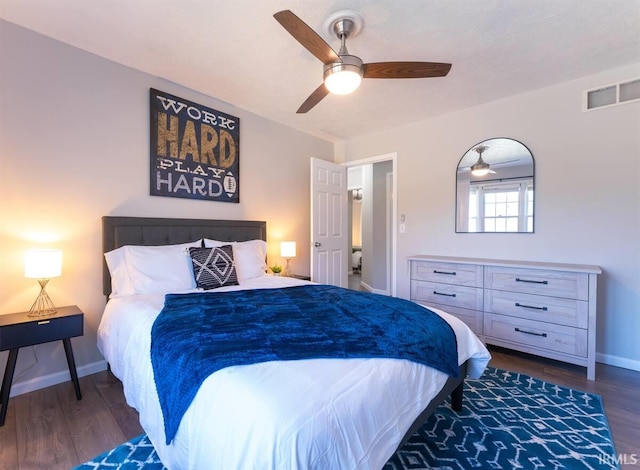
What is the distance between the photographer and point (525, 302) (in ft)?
8.72

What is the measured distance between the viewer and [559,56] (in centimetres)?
240

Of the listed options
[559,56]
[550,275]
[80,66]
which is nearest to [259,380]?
[550,275]

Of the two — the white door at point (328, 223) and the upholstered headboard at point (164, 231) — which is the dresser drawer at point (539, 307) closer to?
the white door at point (328, 223)

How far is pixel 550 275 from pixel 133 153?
149 inches

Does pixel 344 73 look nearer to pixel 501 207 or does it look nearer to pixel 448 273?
pixel 448 273

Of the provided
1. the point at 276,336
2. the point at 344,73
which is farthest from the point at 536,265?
the point at 276,336

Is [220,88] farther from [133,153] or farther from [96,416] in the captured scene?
[96,416]

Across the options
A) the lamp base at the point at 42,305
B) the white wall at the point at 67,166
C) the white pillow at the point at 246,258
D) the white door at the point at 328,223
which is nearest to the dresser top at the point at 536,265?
the white door at the point at 328,223

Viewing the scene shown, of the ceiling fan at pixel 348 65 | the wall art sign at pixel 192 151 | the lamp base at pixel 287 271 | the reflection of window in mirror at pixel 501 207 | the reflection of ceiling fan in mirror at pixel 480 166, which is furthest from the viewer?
the lamp base at pixel 287 271

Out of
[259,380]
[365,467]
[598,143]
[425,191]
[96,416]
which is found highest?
[598,143]

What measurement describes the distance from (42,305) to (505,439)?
125 inches

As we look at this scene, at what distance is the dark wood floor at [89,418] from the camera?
1.58 m

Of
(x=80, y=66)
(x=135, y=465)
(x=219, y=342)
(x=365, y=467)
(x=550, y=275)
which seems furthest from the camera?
(x=550, y=275)

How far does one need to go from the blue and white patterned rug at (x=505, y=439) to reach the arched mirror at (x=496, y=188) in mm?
1663
